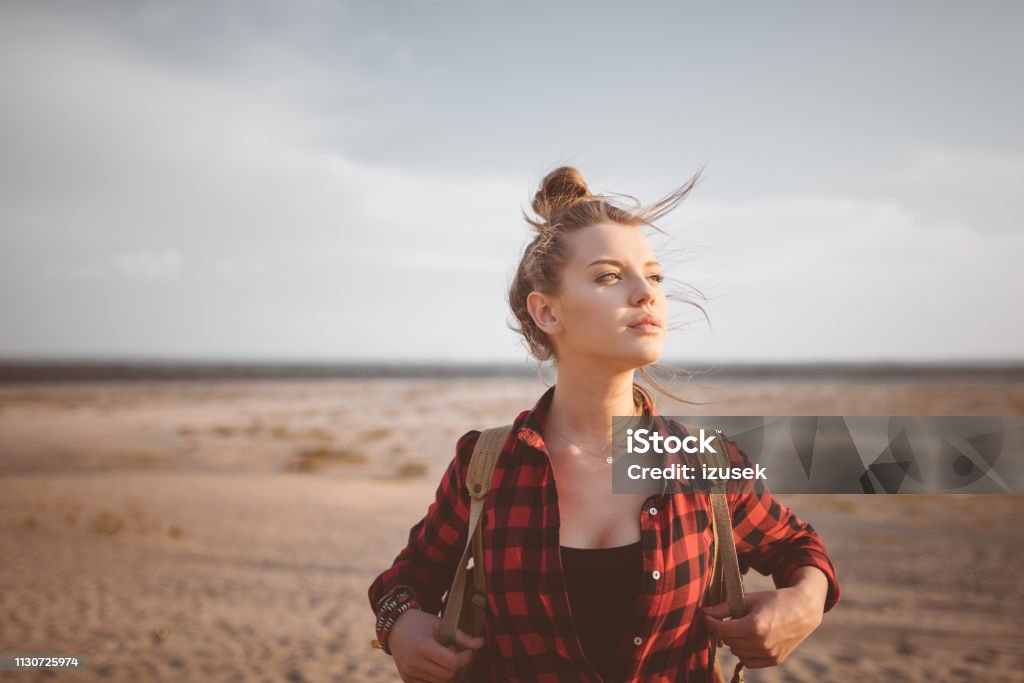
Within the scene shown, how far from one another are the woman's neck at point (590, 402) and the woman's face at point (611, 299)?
0.09 metres

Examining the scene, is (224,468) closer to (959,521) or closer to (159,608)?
(159,608)

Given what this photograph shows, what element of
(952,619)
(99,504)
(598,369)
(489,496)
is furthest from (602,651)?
(99,504)

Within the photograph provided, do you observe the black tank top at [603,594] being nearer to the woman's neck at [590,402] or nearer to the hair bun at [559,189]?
the woman's neck at [590,402]

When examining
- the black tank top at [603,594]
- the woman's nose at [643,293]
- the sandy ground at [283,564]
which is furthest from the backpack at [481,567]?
the sandy ground at [283,564]

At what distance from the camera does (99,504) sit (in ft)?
42.9

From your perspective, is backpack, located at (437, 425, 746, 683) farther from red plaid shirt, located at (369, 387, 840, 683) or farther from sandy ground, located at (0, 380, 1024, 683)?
sandy ground, located at (0, 380, 1024, 683)

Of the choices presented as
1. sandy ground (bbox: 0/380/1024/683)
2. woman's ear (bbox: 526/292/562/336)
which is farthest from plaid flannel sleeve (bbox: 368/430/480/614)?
sandy ground (bbox: 0/380/1024/683)

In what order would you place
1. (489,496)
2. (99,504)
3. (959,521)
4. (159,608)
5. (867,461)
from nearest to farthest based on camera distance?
(489,496) → (867,461) → (159,608) → (959,521) → (99,504)

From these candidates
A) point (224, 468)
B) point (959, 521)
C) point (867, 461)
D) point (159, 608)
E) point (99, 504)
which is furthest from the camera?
point (224, 468)

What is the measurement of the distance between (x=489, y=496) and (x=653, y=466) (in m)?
0.56

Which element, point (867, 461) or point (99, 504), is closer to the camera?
point (867, 461)

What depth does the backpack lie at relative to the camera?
1953 millimetres

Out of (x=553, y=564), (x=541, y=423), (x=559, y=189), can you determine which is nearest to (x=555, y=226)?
(x=559, y=189)

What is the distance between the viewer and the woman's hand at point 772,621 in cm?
185
